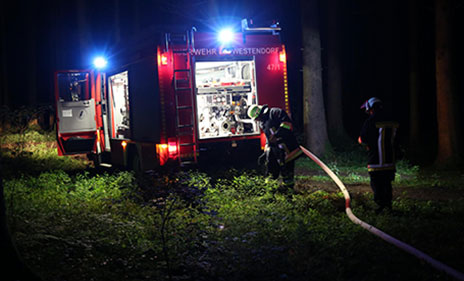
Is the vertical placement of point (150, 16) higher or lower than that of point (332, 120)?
higher

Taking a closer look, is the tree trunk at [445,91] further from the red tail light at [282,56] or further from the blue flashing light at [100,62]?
the blue flashing light at [100,62]

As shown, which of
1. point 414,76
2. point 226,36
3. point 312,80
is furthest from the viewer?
point 414,76

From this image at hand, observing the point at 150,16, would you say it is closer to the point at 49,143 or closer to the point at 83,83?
the point at 49,143

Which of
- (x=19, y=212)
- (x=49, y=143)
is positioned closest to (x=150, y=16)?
(x=49, y=143)

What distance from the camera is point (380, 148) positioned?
706cm

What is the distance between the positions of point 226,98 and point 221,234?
4.30 meters

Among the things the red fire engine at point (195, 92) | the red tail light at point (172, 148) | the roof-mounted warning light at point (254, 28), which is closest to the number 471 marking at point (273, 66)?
the red fire engine at point (195, 92)

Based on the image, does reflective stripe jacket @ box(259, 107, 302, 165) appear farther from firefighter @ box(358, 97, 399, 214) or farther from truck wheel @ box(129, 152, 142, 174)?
truck wheel @ box(129, 152, 142, 174)

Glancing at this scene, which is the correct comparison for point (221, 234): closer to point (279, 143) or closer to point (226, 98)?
point (279, 143)

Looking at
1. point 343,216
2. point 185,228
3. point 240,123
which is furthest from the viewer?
point 240,123

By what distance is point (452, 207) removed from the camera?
24.6 ft

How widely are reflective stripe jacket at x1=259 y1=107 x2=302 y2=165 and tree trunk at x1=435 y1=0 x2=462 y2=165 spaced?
497cm

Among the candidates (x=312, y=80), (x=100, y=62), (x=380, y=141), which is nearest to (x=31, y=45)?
(x=100, y=62)

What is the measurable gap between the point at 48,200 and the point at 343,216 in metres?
5.02
